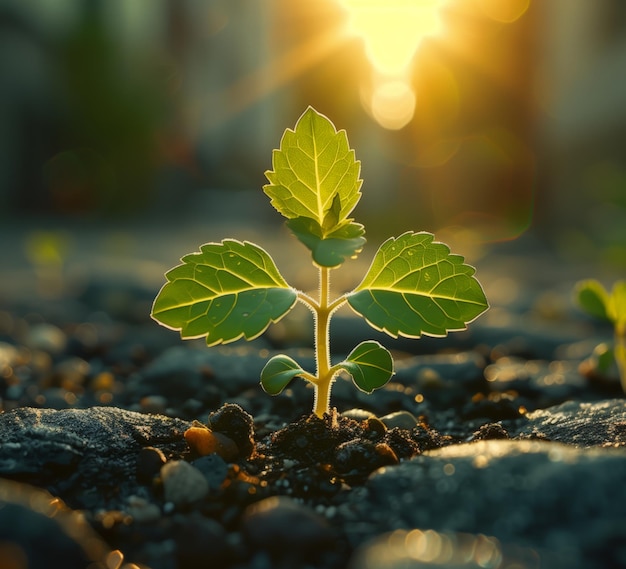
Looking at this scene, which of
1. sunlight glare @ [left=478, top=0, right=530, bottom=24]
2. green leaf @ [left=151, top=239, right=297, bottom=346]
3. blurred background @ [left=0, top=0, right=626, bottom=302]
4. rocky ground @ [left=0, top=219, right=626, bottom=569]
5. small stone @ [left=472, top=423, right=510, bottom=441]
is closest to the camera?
rocky ground @ [left=0, top=219, right=626, bottom=569]

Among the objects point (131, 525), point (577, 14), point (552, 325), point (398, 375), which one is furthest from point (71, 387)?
point (577, 14)

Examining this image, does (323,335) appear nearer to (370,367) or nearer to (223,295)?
(370,367)

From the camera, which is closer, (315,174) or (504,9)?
(315,174)

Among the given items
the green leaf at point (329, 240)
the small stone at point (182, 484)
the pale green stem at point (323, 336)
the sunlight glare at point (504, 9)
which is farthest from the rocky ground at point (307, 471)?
the sunlight glare at point (504, 9)

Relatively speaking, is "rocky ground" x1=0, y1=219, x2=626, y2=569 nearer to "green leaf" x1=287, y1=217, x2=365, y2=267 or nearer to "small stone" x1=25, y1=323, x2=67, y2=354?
"green leaf" x1=287, y1=217, x2=365, y2=267

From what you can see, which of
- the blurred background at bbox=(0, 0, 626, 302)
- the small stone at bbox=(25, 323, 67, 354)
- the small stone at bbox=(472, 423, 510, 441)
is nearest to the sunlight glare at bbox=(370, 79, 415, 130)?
the blurred background at bbox=(0, 0, 626, 302)

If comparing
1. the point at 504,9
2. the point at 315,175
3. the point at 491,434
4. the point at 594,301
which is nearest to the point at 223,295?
the point at 315,175
